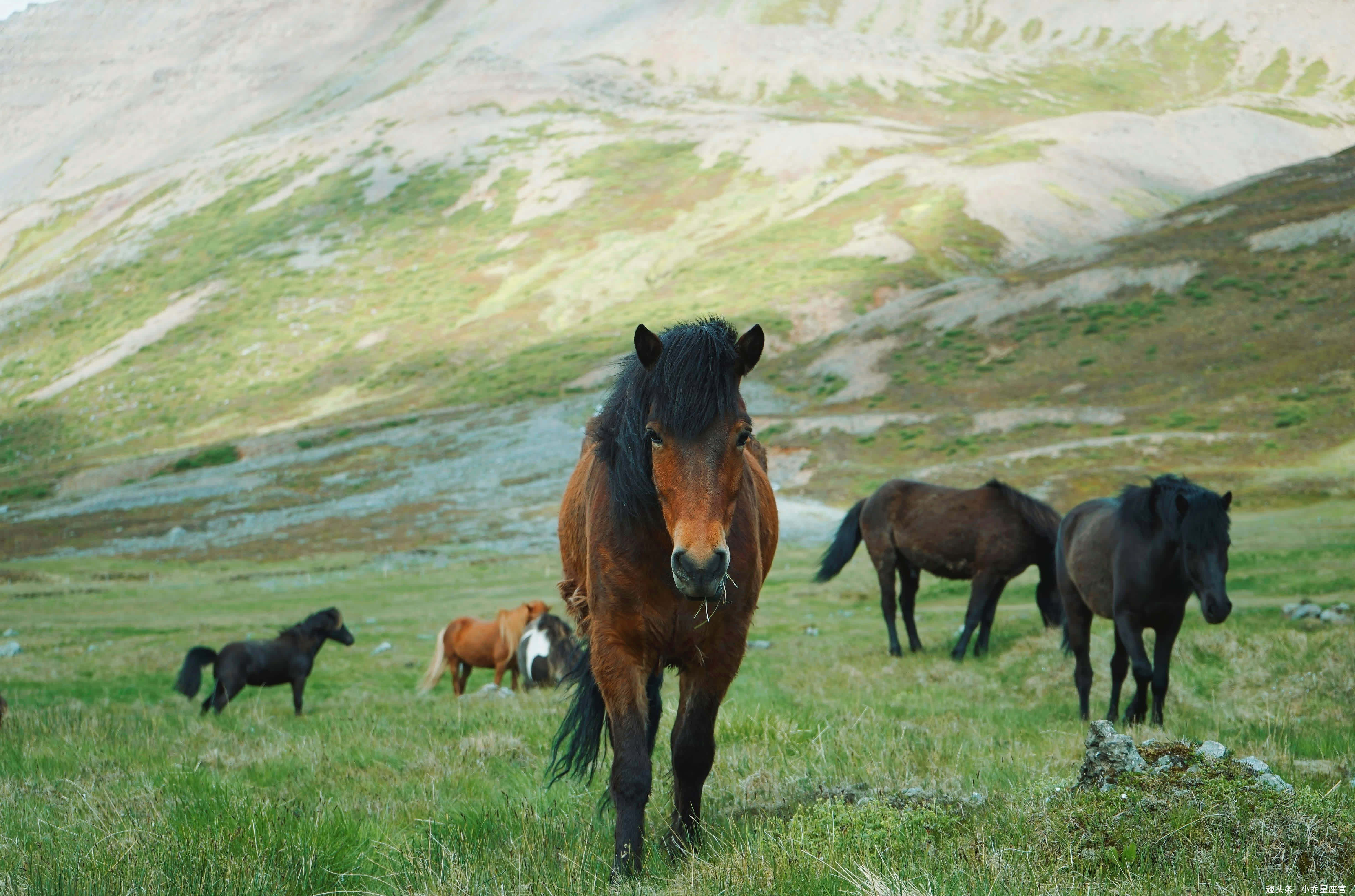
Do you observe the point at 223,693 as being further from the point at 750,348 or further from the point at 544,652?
the point at 750,348

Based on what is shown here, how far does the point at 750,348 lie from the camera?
4.99m

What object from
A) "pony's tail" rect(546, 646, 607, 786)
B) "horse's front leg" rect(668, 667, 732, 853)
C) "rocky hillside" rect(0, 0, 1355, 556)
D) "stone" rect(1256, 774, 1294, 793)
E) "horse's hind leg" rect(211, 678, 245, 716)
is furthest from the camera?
"rocky hillside" rect(0, 0, 1355, 556)

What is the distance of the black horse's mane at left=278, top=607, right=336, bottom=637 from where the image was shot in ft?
48.1

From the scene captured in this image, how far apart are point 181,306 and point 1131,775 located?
117457 mm

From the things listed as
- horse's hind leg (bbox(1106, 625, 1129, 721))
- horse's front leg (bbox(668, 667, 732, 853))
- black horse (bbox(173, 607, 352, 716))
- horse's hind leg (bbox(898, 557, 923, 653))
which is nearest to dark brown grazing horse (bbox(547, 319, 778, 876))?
horse's front leg (bbox(668, 667, 732, 853))

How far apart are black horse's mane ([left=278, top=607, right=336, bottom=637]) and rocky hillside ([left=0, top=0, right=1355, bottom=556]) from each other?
22611mm

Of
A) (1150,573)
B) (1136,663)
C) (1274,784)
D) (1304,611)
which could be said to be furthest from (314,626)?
(1304,611)

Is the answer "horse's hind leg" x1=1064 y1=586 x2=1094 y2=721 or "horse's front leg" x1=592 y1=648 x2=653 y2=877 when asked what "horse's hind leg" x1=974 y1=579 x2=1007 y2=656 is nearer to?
"horse's hind leg" x1=1064 y1=586 x2=1094 y2=721

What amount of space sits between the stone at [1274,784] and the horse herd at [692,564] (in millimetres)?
2327

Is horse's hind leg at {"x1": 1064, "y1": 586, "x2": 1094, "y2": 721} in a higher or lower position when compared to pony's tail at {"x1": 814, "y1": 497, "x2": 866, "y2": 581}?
higher

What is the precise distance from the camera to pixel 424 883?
3.98 m

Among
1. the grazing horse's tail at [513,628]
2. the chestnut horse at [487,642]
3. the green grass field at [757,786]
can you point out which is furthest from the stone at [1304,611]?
the grazing horse's tail at [513,628]

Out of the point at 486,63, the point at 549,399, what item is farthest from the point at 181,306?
the point at 486,63

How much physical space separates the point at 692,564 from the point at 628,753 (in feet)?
4.05
